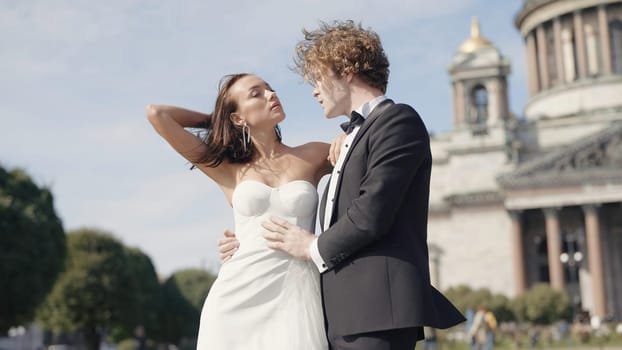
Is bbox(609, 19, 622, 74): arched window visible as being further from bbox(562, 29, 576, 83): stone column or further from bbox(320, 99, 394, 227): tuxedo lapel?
bbox(320, 99, 394, 227): tuxedo lapel

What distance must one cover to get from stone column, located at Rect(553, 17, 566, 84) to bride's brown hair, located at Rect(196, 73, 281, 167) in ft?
200

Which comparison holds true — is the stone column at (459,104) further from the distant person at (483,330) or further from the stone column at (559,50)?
the distant person at (483,330)

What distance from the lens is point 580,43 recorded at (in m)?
61.3

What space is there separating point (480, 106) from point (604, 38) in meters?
10.4

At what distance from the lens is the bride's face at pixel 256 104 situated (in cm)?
453

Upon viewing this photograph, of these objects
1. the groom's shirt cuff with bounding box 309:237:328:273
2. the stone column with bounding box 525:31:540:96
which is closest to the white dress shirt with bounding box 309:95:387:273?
the groom's shirt cuff with bounding box 309:237:328:273

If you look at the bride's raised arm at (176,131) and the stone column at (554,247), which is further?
the stone column at (554,247)

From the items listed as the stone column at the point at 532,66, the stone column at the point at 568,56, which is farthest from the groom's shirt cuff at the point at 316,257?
the stone column at the point at 532,66

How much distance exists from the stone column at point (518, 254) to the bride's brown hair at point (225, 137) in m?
49.5

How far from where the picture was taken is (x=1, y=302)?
99.6 feet

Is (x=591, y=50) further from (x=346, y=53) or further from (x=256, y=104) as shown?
(x=346, y=53)

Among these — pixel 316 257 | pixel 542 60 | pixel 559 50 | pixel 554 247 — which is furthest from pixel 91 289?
pixel 316 257

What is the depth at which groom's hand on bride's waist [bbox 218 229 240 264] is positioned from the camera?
14.4 feet

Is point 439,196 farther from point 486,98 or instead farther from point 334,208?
point 334,208
